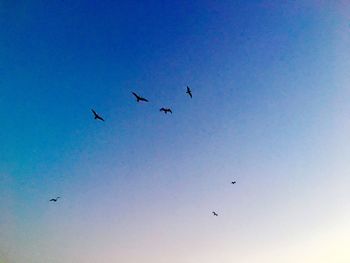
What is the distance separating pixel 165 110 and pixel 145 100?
6.61 meters

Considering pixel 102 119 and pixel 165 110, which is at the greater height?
pixel 165 110

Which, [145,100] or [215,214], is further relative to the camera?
[215,214]

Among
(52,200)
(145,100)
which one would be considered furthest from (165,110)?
(52,200)

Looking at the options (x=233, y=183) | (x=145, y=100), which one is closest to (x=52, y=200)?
(x=145, y=100)

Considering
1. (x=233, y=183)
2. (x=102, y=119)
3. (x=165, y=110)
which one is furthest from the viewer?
(x=233, y=183)

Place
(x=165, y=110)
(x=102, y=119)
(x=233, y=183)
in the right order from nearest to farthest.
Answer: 1. (x=102, y=119)
2. (x=165, y=110)
3. (x=233, y=183)

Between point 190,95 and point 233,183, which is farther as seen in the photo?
point 233,183

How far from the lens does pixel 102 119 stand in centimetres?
4134

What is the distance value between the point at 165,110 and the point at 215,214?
20.4 meters

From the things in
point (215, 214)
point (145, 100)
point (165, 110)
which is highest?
point (165, 110)

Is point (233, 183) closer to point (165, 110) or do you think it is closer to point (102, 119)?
point (165, 110)

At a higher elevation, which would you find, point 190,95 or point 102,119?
point 190,95

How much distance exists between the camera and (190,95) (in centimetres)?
4225

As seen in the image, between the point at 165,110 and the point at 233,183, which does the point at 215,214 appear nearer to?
the point at 233,183
